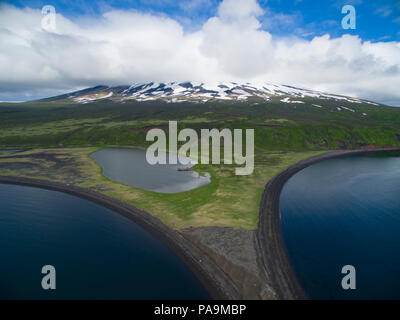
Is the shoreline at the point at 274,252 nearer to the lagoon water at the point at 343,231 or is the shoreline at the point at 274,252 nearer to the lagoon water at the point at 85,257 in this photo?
the lagoon water at the point at 343,231

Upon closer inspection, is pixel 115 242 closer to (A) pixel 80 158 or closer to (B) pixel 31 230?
(B) pixel 31 230

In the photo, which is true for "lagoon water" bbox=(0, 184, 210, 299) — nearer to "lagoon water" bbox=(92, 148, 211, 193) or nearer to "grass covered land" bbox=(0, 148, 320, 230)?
"grass covered land" bbox=(0, 148, 320, 230)

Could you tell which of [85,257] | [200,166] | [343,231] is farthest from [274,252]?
[200,166]

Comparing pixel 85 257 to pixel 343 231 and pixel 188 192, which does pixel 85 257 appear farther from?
pixel 343 231

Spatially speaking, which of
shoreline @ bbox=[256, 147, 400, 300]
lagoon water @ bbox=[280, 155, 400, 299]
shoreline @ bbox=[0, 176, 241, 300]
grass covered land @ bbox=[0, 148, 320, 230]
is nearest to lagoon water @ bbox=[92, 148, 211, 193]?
grass covered land @ bbox=[0, 148, 320, 230]

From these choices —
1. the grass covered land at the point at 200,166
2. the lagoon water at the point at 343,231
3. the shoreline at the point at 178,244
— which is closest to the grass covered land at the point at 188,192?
the grass covered land at the point at 200,166

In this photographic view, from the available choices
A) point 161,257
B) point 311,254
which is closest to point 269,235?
point 311,254
